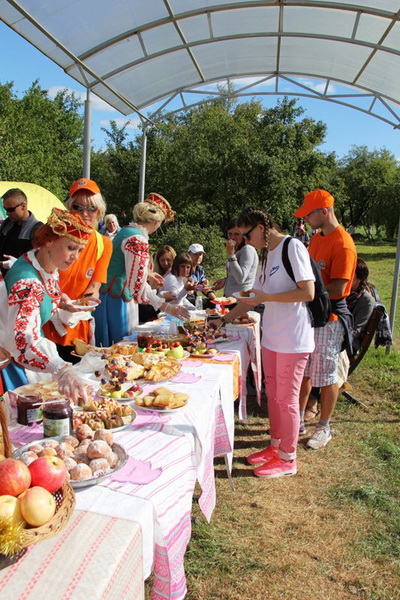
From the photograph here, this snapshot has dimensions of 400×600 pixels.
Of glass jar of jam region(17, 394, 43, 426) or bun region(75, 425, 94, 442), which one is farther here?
glass jar of jam region(17, 394, 43, 426)

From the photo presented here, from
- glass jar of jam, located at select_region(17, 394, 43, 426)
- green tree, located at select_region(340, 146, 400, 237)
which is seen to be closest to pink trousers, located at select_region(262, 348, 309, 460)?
glass jar of jam, located at select_region(17, 394, 43, 426)

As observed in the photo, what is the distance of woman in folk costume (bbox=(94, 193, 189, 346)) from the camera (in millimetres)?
3416

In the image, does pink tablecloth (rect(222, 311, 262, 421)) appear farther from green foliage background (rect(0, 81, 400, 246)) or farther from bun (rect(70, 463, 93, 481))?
green foliage background (rect(0, 81, 400, 246))

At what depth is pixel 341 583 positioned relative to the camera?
8.02 ft

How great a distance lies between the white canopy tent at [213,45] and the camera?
4.60 m

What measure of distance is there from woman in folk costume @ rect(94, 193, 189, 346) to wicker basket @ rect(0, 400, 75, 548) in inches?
83.9

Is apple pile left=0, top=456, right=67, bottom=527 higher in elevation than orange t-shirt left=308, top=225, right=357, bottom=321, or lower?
lower

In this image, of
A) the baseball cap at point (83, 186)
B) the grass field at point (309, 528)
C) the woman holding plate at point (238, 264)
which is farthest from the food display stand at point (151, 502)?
the woman holding plate at point (238, 264)

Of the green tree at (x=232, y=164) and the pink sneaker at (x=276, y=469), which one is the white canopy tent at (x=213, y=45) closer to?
the pink sneaker at (x=276, y=469)

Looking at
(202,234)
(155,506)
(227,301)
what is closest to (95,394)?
(155,506)

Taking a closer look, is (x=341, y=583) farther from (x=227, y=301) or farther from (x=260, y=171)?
(x=260, y=171)

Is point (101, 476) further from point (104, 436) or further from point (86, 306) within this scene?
point (86, 306)

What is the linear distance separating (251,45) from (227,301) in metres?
3.54

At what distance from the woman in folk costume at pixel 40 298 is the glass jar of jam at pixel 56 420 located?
0.31 feet
